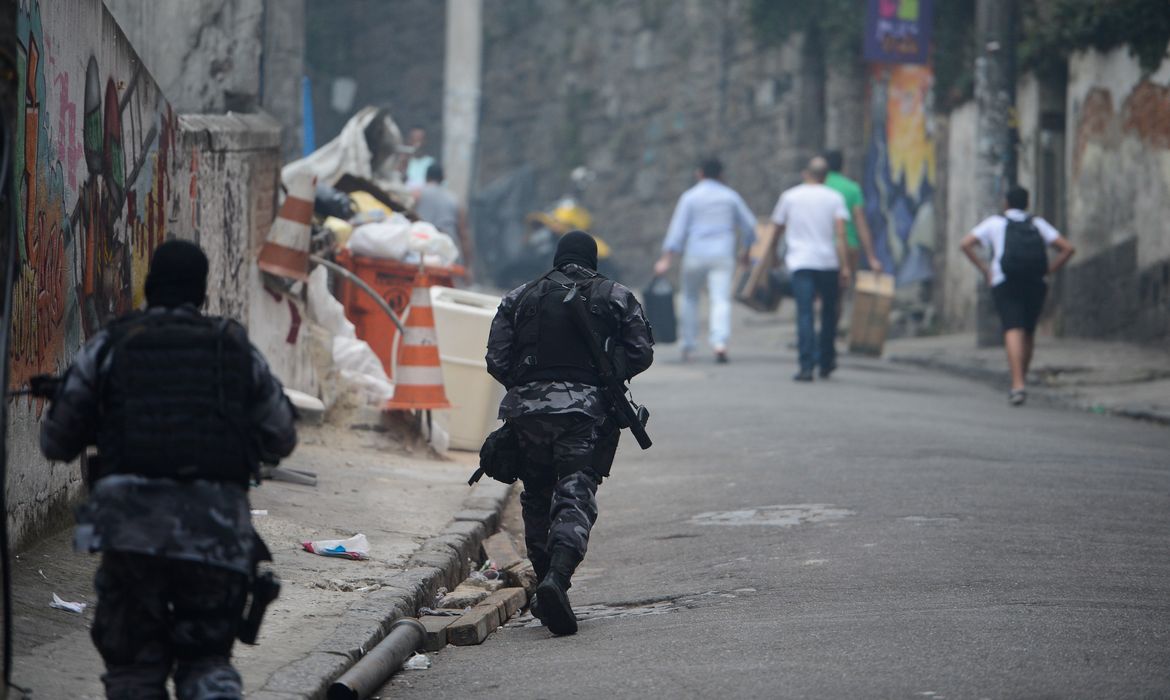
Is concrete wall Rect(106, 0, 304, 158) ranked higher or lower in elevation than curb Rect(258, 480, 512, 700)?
higher

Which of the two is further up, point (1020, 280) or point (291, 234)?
point (291, 234)

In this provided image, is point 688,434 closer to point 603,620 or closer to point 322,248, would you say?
point 322,248

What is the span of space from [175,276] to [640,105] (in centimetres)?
2644

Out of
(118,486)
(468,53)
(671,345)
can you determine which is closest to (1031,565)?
(118,486)

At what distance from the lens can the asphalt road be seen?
5.41 meters

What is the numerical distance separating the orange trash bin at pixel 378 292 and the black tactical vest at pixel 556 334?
207 inches

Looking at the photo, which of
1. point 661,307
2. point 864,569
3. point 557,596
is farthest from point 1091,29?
point 557,596

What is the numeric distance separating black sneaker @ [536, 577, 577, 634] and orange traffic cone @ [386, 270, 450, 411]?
4031 millimetres

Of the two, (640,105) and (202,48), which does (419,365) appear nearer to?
(202,48)

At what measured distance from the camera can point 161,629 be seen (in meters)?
4.26

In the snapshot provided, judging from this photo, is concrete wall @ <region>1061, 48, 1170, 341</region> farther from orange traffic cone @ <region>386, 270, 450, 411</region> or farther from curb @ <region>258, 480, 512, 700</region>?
curb @ <region>258, 480, 512, 700</region>

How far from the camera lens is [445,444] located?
10.9 m

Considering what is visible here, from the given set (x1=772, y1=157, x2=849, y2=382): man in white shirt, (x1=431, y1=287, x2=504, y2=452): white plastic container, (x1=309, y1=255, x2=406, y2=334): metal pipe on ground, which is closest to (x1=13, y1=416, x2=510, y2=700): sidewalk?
(x1=431, y1=287, x2=504, y2=452): white plastic container

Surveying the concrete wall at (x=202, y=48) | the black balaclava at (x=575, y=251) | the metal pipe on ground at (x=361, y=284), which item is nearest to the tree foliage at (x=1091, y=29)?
the concrete wall at (x=202, y=48)
